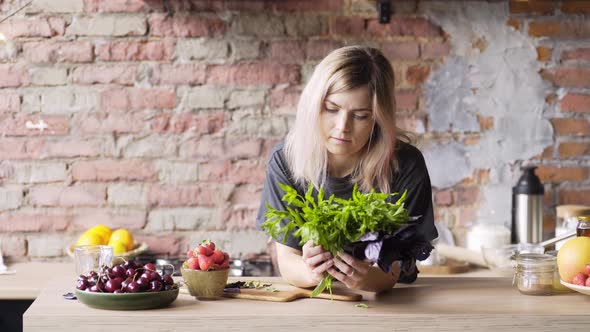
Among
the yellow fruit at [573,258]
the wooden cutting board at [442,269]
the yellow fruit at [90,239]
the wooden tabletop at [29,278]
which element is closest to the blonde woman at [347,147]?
the yellow fruit at [573,258]

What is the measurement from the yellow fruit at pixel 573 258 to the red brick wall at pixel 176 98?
45.3 inches

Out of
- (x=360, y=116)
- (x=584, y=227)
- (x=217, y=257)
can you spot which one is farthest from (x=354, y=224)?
(x=584, y=227)

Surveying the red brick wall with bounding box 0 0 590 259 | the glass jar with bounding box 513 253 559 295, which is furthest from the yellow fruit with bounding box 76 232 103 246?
the glass jar with bounding box 513 253 559 295

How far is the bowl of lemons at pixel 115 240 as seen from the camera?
2.62 meters

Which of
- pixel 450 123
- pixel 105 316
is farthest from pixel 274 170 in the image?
pixel 450 123

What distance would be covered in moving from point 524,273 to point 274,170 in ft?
2.45

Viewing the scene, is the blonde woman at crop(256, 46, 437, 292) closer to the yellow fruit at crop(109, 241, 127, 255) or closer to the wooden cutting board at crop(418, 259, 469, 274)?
the wooden cutting board at crop(418, 259, 469, 274)

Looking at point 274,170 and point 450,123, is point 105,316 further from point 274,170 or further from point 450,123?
point 450,123

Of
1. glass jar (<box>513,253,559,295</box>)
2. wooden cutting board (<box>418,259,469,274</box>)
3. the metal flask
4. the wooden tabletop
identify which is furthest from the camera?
the metal flask

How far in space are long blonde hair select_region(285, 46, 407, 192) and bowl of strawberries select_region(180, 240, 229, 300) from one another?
1.37 feet

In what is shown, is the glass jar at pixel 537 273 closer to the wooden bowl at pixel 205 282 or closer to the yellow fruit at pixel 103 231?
the wooden bowl at pixel 205 282

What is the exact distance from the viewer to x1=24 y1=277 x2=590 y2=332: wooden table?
1542 millimetres

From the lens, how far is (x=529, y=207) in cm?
280

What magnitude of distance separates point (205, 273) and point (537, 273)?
0.81 metres
